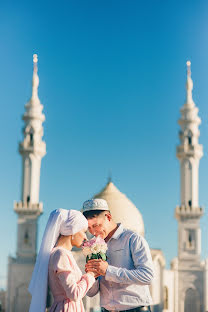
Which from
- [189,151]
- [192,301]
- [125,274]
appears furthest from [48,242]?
[192,301]

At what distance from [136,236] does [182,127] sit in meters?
36.1

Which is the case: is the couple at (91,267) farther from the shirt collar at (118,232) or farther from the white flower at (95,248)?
the white flower at (95,248)

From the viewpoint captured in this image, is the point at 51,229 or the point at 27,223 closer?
the point at 51,229

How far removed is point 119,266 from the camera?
6.15m

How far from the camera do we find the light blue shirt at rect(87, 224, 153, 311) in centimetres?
591

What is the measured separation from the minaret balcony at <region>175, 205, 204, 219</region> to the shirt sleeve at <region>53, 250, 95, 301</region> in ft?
113

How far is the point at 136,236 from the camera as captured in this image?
20.1 ft

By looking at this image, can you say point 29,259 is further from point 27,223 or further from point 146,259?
point 146,259

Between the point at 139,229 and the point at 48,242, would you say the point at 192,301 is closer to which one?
the point at 139,229

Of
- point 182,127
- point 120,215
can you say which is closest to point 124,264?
point 120,215

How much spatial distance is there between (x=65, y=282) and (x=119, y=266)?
91 cm

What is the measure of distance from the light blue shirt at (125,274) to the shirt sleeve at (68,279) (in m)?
0.45

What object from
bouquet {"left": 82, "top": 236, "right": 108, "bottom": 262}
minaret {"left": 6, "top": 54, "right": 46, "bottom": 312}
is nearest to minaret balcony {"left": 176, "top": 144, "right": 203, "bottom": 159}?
minaret {"left": 6, "top": 54, "right": 46, "bottom": 312}

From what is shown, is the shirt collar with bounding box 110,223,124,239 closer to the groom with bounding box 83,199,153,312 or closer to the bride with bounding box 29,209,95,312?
the groom with bounding box 83,199,153,312
